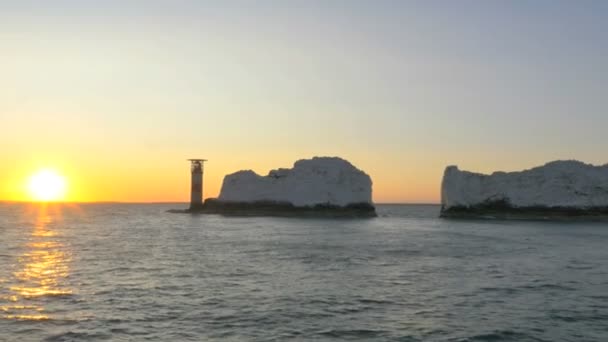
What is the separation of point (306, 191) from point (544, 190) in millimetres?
39067

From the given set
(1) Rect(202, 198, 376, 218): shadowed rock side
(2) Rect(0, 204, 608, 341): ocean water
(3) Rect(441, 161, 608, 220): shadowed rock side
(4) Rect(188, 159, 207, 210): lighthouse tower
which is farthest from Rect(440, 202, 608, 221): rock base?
(2) Rect(0, 204, 608, 341): ocean water

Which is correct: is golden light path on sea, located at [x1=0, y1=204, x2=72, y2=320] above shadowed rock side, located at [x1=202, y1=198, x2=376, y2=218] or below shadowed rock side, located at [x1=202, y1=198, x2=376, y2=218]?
below

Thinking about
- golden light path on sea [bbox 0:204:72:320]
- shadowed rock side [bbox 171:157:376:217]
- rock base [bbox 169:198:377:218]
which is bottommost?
golden light path on sea [bbox 0:204:72:320]

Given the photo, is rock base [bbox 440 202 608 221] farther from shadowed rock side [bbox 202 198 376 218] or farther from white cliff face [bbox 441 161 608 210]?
shadowed rock side [bbox 202 198 376 218]

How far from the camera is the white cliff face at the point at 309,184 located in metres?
100

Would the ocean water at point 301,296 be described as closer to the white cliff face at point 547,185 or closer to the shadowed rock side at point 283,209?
the white cliff face at point 547,185

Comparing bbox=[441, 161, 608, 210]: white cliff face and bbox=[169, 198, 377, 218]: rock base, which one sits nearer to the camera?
bbox=[441, 161, 608, 210]: white cliff face

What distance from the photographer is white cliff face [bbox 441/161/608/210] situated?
88.8 m

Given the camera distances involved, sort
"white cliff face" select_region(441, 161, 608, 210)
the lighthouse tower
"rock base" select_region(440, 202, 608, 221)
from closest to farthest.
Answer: "white cliff face" select_region(441, 161, 608, 210) → "rock base" select_region(440, 202, 608, 221) → the lighthouse tower

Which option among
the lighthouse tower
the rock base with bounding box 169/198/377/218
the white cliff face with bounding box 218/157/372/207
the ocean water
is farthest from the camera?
the lighthouse tower

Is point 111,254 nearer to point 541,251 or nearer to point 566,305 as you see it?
point 566,305

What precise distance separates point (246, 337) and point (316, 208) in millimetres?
86940

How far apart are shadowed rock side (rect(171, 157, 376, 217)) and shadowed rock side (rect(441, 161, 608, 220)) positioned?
51.7 ft

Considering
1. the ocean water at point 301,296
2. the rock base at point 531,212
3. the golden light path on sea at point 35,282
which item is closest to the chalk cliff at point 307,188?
the rock base at point 531,212
